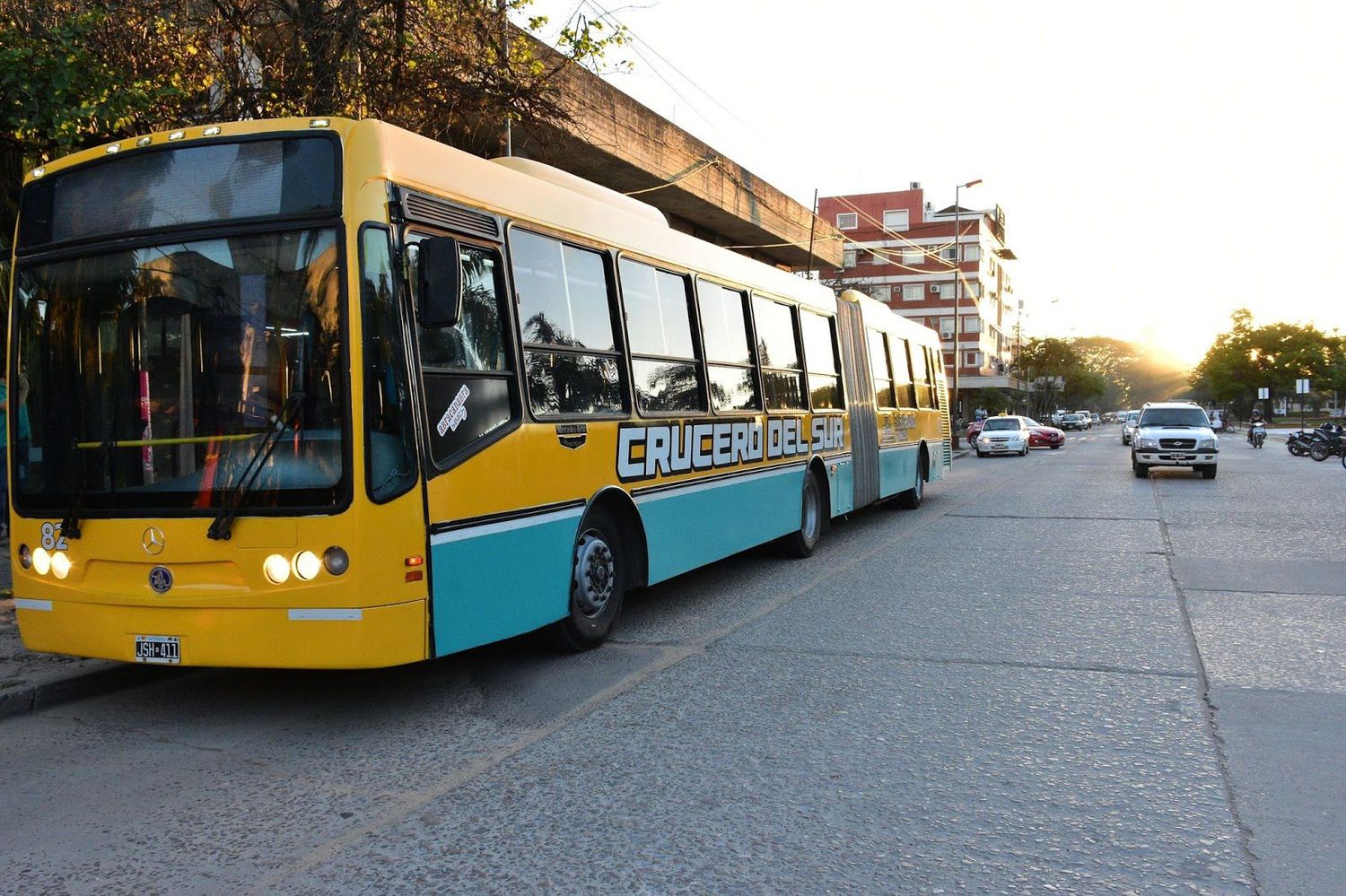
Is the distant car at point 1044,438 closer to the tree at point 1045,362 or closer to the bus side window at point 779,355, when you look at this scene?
the bus side window at point 779,355

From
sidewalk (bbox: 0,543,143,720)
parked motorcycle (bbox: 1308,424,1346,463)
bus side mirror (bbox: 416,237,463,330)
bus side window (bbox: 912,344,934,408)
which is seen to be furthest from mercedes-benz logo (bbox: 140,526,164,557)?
parked motorcycle (bbox: 1308,424,1346,463)

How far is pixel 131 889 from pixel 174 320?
275cm

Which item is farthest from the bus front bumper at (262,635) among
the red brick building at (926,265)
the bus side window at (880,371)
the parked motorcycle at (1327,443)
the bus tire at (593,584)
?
the red brick building at (926,265)

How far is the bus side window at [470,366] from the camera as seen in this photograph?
533 centimetres

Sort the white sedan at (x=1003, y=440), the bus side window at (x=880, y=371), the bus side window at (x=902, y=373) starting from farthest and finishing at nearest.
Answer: the white sedan at (x=1003, y=440) → the bus side window at (x=902, y=373) → the bus side window at (x=880, y=371)

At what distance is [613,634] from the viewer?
7500 mm

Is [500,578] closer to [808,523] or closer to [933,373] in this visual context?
[808,523]

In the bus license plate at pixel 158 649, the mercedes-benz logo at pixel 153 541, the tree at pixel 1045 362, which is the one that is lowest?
the bus license plate at pixel 158 649

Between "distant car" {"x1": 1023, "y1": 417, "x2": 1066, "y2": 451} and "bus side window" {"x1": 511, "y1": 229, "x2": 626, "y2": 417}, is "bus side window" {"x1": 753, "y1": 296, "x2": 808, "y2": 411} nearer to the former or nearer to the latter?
"bus side window" {"x1": 511, "y1": 229, "x2": 626, "y2": 417}

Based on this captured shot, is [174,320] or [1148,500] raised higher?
[174,320]

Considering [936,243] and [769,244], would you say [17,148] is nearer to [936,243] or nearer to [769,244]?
[769,244]

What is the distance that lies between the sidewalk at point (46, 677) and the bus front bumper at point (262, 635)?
2.21 ft

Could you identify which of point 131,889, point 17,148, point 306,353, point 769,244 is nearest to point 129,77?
point 17,148

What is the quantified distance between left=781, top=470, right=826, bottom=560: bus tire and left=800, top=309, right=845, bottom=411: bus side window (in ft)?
2.73
